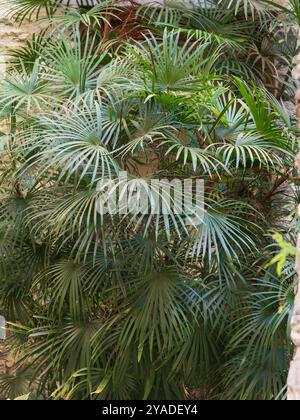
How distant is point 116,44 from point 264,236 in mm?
1618

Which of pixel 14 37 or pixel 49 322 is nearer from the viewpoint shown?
pixel 49 322

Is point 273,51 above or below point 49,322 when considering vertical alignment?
above

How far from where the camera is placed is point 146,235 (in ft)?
11.9

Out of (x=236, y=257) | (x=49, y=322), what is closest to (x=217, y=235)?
(x=236, y=257)

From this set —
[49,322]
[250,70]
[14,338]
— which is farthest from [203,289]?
[250,70]

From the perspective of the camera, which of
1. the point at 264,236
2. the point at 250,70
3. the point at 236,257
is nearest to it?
the point at 236,257

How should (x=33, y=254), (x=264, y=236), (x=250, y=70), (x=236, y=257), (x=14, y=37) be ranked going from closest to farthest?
(x=236, y=257)
(x=264, y=236)
(x=33, y=254)
(x=250, y=70)
(x=14, y=37)

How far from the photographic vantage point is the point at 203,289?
11.9ft

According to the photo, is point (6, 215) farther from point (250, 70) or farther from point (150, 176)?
point (250, 70)

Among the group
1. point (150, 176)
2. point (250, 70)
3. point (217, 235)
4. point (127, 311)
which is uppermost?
point (250, 70)

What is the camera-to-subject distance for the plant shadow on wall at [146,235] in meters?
3.50

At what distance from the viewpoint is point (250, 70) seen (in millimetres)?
4617

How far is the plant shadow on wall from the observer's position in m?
3.50

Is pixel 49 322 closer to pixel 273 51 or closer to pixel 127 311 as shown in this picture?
pixel 127 311
